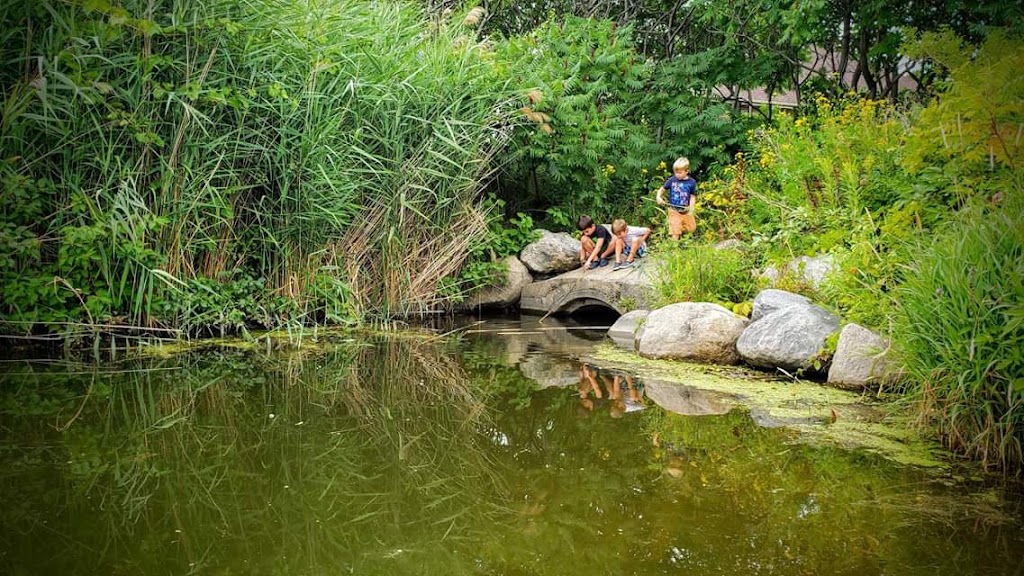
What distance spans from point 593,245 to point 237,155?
4.66 meters

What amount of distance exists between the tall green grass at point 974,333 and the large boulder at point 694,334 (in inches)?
79.3

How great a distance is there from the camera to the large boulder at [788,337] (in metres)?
5.95

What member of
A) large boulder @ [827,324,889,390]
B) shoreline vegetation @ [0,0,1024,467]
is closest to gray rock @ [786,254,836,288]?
shoreline vegetation @ [0,0,1024,467]

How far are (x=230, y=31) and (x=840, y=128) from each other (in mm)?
6263

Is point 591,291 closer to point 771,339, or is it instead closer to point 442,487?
point 771,339

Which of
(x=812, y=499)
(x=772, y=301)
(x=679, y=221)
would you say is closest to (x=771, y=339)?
(x=772, y=301)

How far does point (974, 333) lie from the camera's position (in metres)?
4.00

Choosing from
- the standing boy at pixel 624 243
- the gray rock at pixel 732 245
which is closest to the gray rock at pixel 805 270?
the gray rock at pixel 732 245

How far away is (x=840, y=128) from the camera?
352 inches


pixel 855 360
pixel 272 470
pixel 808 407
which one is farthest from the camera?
pixel 855 360

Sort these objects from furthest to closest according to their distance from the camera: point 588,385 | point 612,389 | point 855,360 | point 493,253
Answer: point 493,253, point 588,385, point 612,389, point 855,360

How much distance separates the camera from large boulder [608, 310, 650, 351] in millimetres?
7738

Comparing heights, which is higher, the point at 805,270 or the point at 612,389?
the point at 805,270

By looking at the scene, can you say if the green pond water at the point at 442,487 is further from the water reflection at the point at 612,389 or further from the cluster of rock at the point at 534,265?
the cluster of rock at the point at 534,265
